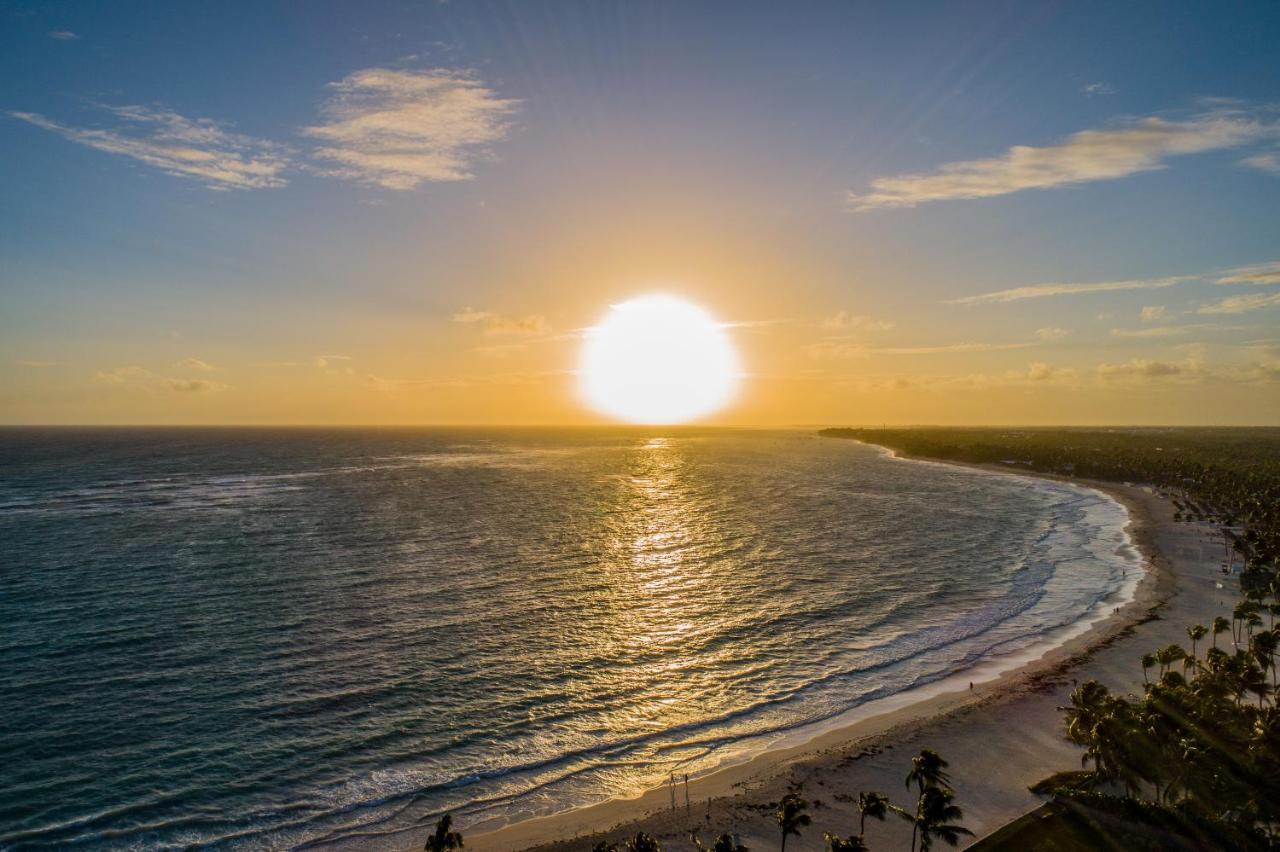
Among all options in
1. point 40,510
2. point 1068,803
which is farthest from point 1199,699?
point 40,510

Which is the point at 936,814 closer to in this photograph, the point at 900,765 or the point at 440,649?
the point at 900,765

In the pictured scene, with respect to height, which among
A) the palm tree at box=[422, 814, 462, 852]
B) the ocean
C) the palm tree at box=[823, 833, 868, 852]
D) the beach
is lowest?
the beach

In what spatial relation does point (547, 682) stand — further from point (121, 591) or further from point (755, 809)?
point (121, 591)

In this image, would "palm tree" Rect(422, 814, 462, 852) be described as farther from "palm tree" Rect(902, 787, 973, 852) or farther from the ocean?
"palm tree" Rect(902, 787, 973, 852)

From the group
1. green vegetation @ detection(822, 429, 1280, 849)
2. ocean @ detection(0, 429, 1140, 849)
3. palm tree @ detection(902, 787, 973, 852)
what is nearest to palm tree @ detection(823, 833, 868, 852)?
palm tree @ detection(902, 787, 973, 852)

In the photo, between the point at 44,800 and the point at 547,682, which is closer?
the point at 44,800
